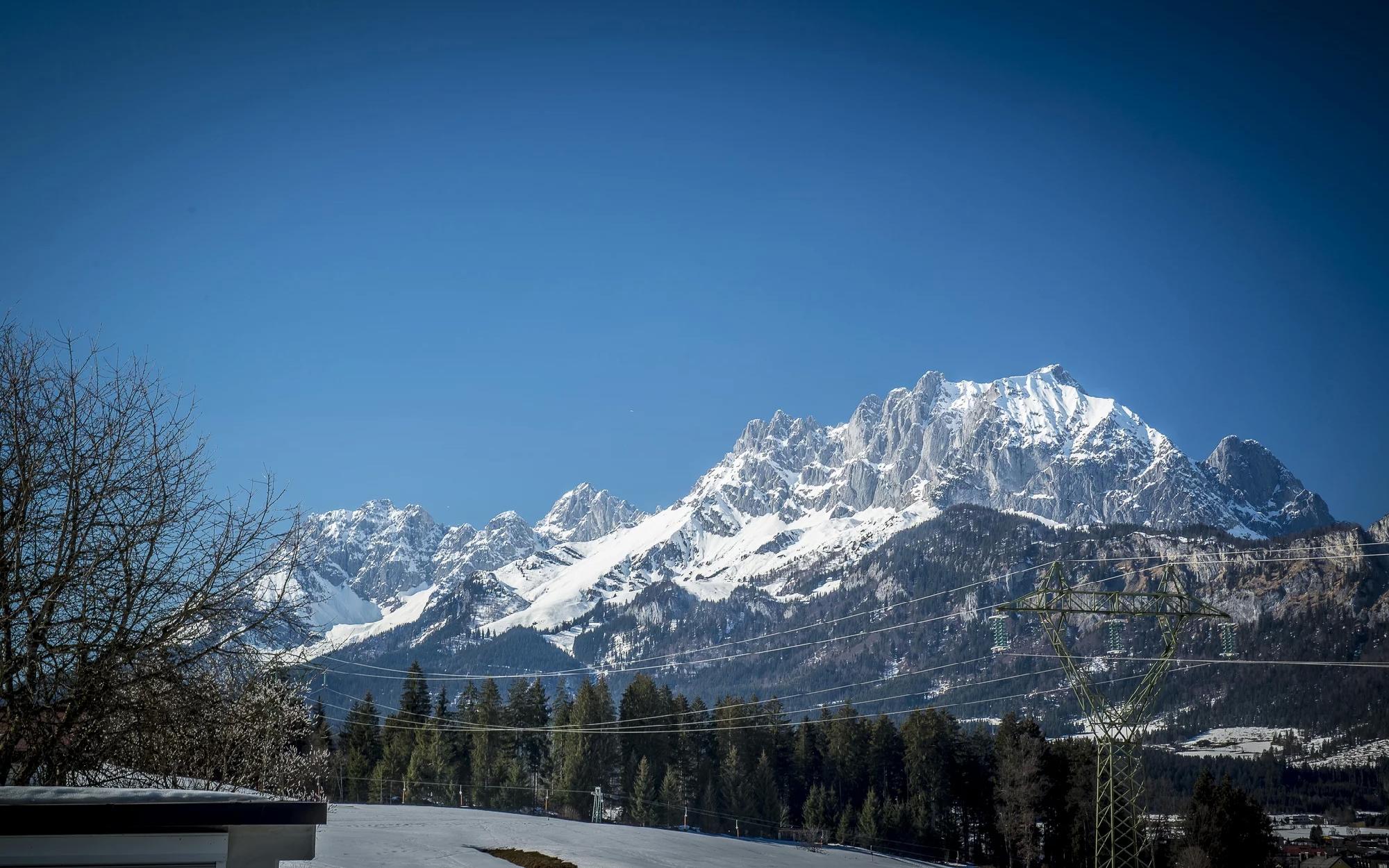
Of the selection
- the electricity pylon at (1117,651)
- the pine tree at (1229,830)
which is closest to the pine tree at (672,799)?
the pine tree at (1229,830)

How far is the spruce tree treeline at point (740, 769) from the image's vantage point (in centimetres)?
7819

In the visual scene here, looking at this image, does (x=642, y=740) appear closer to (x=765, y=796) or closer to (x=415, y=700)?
(x=765, y=796)

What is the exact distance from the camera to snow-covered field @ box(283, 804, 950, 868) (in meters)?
27.9

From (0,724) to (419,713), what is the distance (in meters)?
90.7

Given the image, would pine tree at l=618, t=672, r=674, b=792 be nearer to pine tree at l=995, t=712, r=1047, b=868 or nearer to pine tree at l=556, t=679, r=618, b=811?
pine tree at l=556, t=679, r=618, b=811

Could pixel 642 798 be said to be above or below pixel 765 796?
above

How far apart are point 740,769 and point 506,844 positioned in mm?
58759

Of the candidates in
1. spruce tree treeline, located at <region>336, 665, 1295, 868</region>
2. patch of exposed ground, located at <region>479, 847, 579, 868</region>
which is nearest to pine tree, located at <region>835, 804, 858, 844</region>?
spruce tree treeline, located at <region>336, 665, 1295, 868</region>

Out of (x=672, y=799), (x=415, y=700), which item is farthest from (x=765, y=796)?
(x=415, y=700)

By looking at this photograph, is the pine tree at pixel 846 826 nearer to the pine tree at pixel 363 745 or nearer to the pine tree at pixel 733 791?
the pine tree at pixel 733 791

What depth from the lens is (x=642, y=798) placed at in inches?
3511

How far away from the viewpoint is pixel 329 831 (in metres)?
32.2

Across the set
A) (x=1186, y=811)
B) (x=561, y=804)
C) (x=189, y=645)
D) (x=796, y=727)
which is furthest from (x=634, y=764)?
(x=189, y=645)

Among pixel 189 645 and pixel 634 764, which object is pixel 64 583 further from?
pixel 634 764
